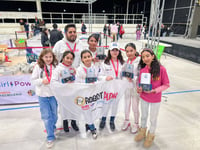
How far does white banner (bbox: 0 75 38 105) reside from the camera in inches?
138

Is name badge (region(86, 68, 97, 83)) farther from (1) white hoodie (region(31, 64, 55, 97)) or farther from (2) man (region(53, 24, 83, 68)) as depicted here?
(2) man (region(53, 24, 83, 68))

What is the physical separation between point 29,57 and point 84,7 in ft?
93.1

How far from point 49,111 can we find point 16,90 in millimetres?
1804

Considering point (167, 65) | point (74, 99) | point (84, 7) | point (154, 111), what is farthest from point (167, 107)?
point (84, 7)

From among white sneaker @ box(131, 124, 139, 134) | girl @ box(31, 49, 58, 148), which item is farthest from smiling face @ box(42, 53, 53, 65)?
white sneaker @ box(131, 124, 139, 134)

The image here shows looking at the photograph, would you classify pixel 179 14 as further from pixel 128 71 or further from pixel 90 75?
pixel 90 75

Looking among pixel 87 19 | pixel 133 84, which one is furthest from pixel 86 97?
pixel 87 19

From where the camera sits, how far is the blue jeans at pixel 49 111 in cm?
224

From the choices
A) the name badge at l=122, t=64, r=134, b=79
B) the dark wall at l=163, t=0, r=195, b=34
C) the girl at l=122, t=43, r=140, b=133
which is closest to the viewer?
the name badge at l=122, t=64, r=134, b=79

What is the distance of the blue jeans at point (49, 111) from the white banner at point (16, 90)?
162cm


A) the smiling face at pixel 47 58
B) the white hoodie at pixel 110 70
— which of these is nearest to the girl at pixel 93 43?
the white hoodie at pixel 110 70

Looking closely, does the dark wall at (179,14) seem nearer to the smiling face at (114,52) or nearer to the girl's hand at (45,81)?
the smiling face at (114,52)

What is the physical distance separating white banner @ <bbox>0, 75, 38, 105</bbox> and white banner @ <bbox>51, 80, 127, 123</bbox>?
1707 millimetres

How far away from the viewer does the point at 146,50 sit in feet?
7.11
